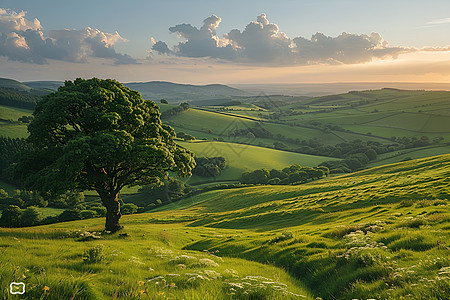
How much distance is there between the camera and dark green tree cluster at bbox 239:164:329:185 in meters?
116

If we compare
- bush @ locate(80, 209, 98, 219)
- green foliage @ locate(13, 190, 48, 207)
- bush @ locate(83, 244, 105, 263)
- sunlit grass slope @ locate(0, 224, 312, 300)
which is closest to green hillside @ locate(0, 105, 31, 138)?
green foliage @ locate(13, 190, 48, 207)

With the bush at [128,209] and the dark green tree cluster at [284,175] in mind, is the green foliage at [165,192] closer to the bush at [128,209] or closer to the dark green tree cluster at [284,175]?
the bush at [128,209]

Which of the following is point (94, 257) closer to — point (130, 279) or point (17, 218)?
point (130, 279)

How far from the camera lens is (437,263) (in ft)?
28.2

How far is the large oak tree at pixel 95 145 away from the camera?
73.3ft

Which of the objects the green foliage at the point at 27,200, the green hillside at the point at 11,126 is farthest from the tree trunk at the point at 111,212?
the green hillside at the point at 11,126

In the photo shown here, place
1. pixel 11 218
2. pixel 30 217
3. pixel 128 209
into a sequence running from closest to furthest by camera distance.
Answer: pixel 11 218, pixel 30 217, pixel 128 209

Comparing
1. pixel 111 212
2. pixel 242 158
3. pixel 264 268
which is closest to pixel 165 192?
pixel 242 158

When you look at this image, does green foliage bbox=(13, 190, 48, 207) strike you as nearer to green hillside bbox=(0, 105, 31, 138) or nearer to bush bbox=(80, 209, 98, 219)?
bush bbox=(80, 209, 98, 219)

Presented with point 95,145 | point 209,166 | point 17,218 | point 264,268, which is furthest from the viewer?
point 209,166

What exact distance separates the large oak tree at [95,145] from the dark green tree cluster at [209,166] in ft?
346

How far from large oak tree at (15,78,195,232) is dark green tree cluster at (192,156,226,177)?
105326mm

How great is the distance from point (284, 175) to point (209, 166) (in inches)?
1523

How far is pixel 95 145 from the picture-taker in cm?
2256
